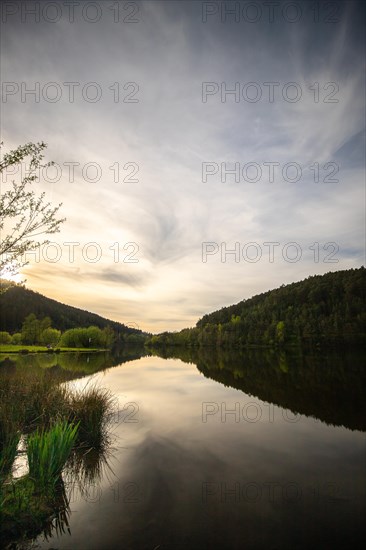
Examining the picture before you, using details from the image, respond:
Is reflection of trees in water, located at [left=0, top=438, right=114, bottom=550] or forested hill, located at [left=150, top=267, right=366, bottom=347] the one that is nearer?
reflection of trees in water, located at [left=0, top=438, right=114, bottom=550]

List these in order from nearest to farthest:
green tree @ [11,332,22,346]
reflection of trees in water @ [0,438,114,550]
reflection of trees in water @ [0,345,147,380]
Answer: reflection of trees in water @ [0,438,114,550], reflection of trees in water @ [0,345,147,380], green tree @ [11,332,22,346]

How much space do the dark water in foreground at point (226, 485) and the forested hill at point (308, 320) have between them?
144 m

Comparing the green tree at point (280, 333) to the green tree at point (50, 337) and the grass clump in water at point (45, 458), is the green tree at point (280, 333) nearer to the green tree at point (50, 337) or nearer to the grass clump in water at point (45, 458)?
the green tree at point (50, 337)

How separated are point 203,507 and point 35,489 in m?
4.54

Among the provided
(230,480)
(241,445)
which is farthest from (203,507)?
(241,445)

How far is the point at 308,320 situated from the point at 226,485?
166927mm

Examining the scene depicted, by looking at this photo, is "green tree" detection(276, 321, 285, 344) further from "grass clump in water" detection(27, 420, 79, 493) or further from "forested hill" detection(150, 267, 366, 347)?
"grass clump in water" detection(27, 420, 79, 493)

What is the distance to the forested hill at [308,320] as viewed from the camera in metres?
153

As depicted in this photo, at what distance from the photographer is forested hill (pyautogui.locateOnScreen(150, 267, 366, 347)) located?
153 m

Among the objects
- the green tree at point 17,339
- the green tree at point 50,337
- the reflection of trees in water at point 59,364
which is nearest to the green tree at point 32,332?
the green tree at point 17,339

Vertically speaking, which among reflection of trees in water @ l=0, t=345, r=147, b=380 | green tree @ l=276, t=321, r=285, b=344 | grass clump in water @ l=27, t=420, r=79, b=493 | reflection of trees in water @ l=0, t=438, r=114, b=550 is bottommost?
reflection of trees in water @ l=0, t=345, r=147, b=380

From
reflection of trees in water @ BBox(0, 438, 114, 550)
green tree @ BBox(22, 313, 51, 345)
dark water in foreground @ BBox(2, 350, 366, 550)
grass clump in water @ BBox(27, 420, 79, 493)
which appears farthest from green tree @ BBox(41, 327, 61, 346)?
grass clump in water @ BBox(27, 420, 79, 493)

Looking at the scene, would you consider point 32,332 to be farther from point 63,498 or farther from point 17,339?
point 63,498

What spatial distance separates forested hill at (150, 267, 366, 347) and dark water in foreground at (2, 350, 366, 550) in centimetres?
14359
